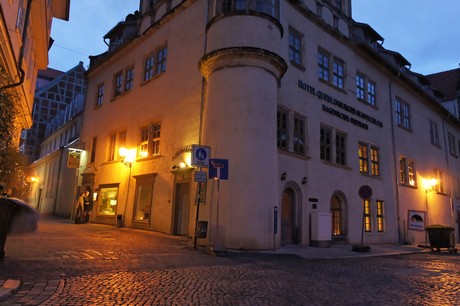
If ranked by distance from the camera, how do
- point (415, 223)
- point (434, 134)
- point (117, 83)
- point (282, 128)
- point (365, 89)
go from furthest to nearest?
Answer: point (434, 134), point (117, 83), point (365, 89), point (415, 223), point (282, 128)

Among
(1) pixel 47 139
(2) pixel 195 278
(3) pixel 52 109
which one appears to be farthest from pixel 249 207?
(3) pixel 52 109

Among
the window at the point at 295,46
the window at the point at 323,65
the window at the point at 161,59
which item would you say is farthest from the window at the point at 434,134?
the window at the point at 161,59

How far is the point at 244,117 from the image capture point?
13.5 meters

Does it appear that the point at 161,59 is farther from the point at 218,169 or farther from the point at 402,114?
the point at 402,114

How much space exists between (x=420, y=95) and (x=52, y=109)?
41.1 m

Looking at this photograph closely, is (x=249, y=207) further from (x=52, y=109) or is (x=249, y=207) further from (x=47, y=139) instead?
(x=52, y=109)

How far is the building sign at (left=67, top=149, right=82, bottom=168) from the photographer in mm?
24919

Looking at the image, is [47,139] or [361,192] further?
[47,139]

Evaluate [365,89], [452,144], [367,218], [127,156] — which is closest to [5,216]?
[127,156]

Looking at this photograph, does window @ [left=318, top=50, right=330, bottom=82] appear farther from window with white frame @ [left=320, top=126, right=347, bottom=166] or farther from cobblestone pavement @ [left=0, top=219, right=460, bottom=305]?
cobblestone pavement @ [left=0, top=219, right=460, bottom=305]

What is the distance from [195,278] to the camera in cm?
751

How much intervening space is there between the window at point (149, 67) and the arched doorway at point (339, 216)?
452 inches

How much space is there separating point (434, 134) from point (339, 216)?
53.3 ft

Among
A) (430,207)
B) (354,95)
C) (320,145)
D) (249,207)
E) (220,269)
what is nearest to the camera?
(220,269)
